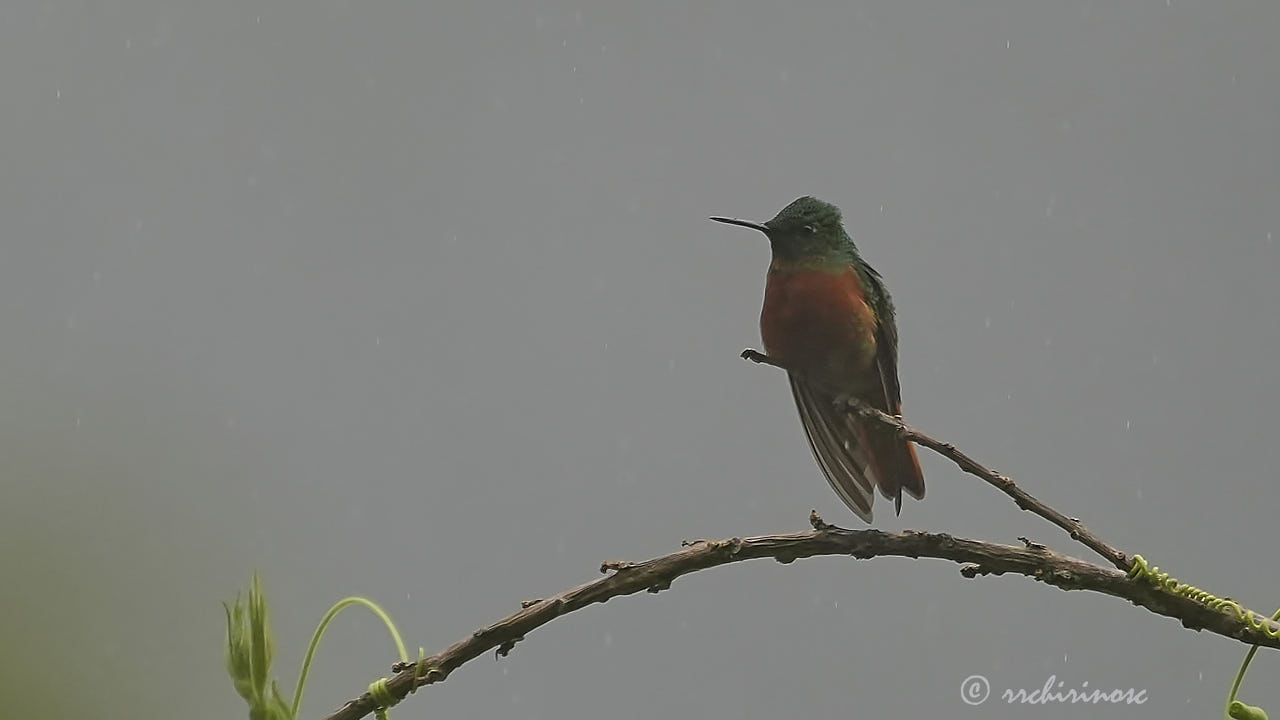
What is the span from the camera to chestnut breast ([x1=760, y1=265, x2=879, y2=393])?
775mm

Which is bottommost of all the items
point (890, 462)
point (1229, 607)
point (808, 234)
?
point (1229, 607)

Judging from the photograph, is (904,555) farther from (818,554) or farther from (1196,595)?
(1196,595)

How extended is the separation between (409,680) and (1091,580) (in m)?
0.38

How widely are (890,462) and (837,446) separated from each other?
0.13 ft

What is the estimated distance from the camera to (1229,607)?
0.65 metres

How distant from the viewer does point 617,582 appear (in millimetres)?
587

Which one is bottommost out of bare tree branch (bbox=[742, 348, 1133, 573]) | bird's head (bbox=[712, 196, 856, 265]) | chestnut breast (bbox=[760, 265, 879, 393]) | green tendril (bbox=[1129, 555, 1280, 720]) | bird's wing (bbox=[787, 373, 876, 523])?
green tendril (bbox=[1129, 555, 1280, 720])

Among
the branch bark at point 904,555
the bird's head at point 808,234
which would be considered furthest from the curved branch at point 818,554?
the bird's head at point 808,234

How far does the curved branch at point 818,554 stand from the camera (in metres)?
0.58

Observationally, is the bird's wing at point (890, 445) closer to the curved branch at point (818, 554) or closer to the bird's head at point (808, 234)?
the bird's head at point (808, 234)

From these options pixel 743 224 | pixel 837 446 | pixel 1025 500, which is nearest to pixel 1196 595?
pixel 1025 500

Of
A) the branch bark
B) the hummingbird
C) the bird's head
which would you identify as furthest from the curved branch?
the bird's head

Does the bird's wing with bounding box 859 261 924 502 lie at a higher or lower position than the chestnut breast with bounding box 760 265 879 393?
lower

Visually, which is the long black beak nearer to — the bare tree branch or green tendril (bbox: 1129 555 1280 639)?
the bare tree branch
